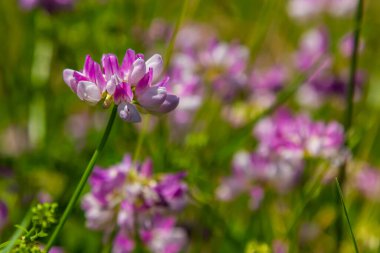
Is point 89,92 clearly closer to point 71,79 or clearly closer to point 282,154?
point 71,79

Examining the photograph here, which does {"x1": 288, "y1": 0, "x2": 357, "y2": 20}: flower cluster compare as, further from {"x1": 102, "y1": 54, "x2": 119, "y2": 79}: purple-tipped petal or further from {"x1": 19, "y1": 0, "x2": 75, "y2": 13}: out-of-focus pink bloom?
{"x1": 102, "y1": 54, "x2": 119, "y2": 79}: purple-tipped petal

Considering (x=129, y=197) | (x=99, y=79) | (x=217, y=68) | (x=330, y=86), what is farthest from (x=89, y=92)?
(x=330, y=86)

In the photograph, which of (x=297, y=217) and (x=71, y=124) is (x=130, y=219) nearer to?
(x=297, y=217)

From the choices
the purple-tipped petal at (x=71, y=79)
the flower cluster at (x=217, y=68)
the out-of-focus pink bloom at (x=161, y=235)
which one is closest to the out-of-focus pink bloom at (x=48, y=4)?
the flower cluster at (x=217, y=68)

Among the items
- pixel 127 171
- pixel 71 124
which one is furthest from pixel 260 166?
pixel 71 124

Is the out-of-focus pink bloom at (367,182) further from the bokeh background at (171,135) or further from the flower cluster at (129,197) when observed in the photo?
the flower cluster at (129,197)

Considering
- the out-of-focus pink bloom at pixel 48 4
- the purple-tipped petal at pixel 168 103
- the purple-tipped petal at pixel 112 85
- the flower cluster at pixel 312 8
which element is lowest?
the purple-tipped petal at pixel 168 103
